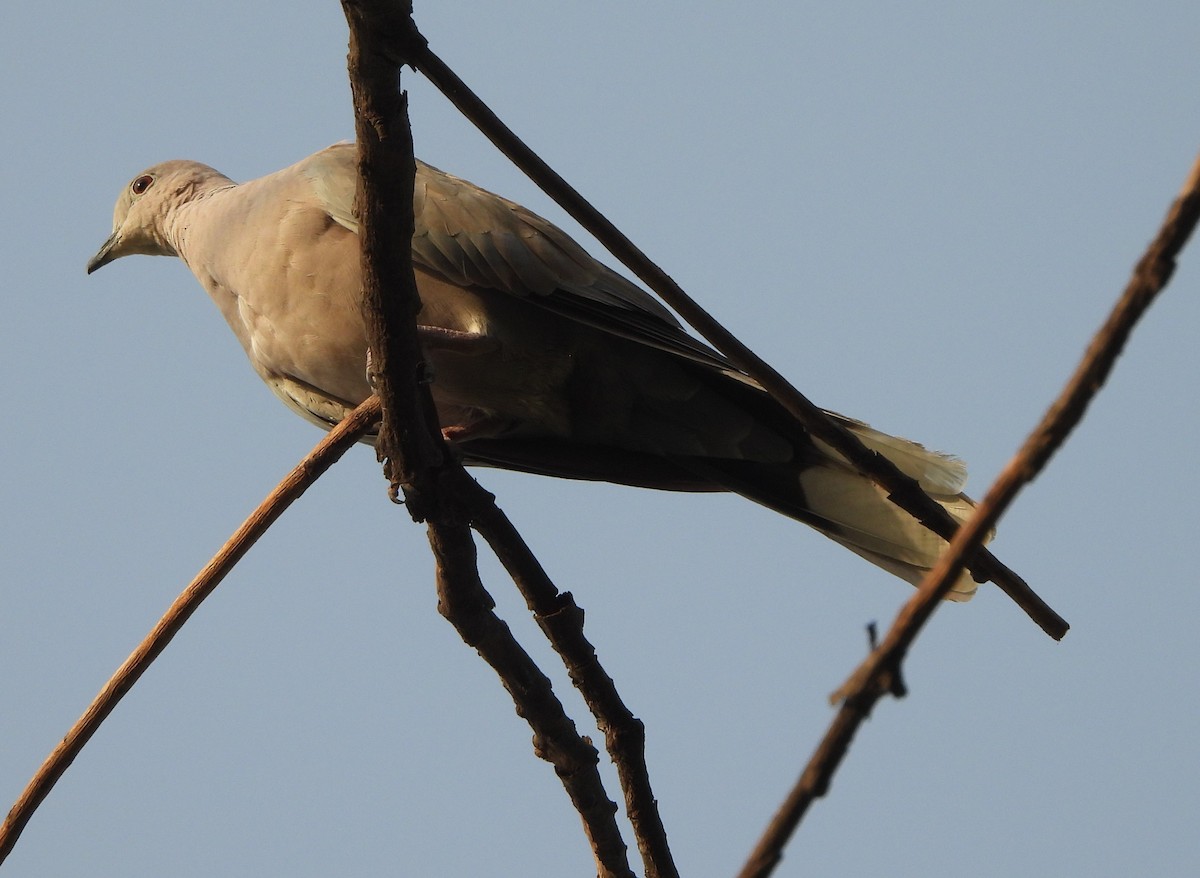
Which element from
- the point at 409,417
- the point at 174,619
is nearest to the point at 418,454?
the point at 409,417

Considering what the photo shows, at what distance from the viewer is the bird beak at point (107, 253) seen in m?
5.82

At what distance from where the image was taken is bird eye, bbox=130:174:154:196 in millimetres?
5664

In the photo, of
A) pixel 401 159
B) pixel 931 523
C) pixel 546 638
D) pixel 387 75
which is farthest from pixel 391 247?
pixel 931 523

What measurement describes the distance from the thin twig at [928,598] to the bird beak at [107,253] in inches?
193

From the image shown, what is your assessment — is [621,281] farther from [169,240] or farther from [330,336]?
[169,240]

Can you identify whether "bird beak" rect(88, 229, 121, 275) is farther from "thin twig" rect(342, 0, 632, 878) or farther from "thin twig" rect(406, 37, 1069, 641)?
"thin twig" rect(406, 37, 1069, 641)

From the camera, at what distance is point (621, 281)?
4543 mm

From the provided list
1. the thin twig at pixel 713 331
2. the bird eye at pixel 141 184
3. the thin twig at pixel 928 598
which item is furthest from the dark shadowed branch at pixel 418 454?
the bird eye at pixel 141 184

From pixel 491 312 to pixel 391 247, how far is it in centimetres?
130

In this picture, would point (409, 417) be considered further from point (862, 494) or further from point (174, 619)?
point (862, 494)

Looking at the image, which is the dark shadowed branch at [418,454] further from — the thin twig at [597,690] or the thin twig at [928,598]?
the thin twig at [928,598]

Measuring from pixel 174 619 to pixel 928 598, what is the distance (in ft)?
6.12

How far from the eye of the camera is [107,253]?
19.3ft

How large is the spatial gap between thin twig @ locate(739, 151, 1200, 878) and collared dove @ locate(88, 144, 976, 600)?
7.99ft
